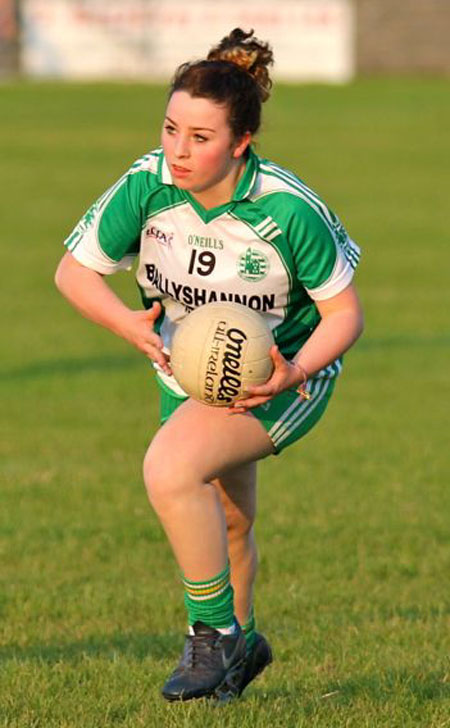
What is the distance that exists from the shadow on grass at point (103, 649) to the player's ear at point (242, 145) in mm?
2002

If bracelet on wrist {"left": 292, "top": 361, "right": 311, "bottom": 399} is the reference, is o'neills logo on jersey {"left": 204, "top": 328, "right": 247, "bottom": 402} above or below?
above

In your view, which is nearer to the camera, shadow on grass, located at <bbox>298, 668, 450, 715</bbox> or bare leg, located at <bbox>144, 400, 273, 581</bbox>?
bare leg, located at <bbox>144, 400, 273, 581</bbox>

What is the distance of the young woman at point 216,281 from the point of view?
5871 millimetres

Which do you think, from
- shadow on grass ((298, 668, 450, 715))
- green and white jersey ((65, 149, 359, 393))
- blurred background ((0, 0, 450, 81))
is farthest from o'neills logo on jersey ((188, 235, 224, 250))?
blurred background ((0, 0, 450, 81))

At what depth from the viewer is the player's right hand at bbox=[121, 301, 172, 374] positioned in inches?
233

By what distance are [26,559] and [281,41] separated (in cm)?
4247

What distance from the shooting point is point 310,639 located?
7.38 metres

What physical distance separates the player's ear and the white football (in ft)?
1.75

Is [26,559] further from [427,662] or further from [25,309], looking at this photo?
[25,309]

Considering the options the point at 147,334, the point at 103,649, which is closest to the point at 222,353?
the point at 147,334

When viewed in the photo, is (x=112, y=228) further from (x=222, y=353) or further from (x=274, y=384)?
(x=274, y=384)

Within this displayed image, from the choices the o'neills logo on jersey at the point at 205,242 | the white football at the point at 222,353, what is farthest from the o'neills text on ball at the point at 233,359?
the o'neills logo on jersey at the point at 205,242

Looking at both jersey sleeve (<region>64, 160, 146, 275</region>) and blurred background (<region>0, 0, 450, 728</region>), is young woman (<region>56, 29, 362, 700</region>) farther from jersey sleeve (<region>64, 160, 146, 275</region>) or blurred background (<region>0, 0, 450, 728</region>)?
blurred background (<region>0, 0, 450, 728</region>)

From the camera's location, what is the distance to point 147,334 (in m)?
5.92
